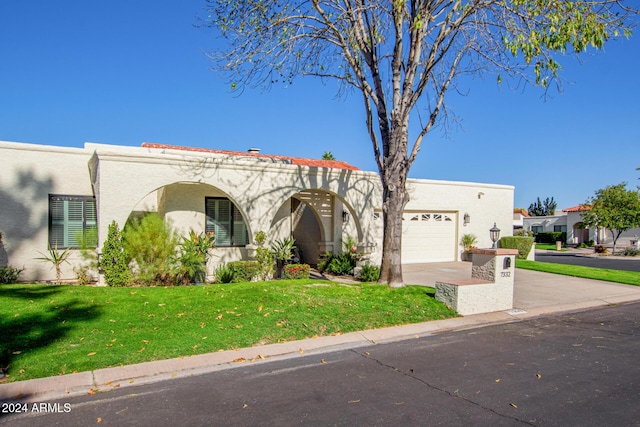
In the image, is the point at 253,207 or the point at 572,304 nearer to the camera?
the point at 572,304

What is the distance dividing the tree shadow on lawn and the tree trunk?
21.4 ft

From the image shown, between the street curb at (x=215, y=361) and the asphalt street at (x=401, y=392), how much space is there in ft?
0.62

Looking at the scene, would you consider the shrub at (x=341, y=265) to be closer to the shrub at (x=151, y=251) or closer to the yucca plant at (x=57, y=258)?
the shrub at (x=151, y=251)

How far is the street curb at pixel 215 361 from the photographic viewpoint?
16.1 feet

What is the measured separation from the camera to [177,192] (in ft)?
45.6

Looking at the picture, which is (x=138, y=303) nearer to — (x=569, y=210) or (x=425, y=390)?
(x=425, y=390)

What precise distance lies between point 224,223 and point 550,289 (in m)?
10.3

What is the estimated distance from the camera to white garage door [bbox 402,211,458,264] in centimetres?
1844

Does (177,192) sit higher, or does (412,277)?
(177,192)

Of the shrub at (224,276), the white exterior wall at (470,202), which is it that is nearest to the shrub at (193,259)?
the shrub at (224,276)

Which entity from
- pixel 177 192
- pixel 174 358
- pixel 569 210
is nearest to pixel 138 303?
pixel 174 358

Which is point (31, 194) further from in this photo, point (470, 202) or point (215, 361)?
point (470, 202)

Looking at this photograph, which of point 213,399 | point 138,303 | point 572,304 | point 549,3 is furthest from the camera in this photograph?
point 572,304

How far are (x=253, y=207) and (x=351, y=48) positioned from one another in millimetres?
5323
